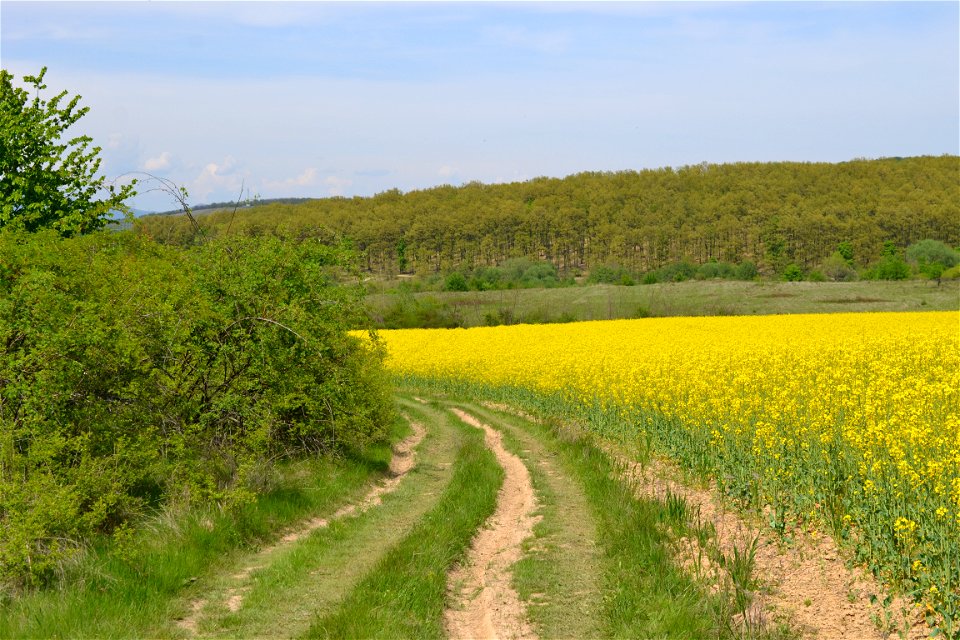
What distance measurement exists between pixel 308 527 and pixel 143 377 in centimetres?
308

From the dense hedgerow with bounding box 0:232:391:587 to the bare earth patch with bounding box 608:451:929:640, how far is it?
6140mm

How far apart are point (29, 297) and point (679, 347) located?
21057 mm

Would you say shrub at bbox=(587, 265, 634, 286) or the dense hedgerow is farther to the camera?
shrub at bbox=(587, 265, 634, 286)

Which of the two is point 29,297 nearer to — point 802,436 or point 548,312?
point 802,436

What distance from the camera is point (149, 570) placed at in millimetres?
7598

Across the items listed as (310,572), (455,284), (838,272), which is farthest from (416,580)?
(838,272)

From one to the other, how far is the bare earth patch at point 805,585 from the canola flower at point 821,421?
31 cm

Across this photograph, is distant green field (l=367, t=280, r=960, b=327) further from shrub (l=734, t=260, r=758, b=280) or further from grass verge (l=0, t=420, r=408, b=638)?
grass verge (l=0, t=420, r=408, b=638)

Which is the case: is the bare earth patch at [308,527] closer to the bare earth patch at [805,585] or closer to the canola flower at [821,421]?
the canola flower at [821,421]

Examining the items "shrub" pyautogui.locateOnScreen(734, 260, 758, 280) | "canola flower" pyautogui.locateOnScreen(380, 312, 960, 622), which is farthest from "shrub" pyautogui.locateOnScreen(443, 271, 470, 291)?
"canola flower" pyautogui.locateOnScreen(380, 312, 960, 622)

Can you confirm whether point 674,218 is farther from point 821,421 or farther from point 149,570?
point 149,570

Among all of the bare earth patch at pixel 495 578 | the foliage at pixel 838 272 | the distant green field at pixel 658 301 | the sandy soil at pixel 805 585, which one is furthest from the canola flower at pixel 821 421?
the foliage at pixel 838 272

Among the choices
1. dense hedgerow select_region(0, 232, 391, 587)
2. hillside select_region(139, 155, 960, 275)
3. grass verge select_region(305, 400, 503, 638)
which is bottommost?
grass verge select_region(305, 400, 503, 638)

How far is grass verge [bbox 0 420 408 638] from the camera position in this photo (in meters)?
6.45
